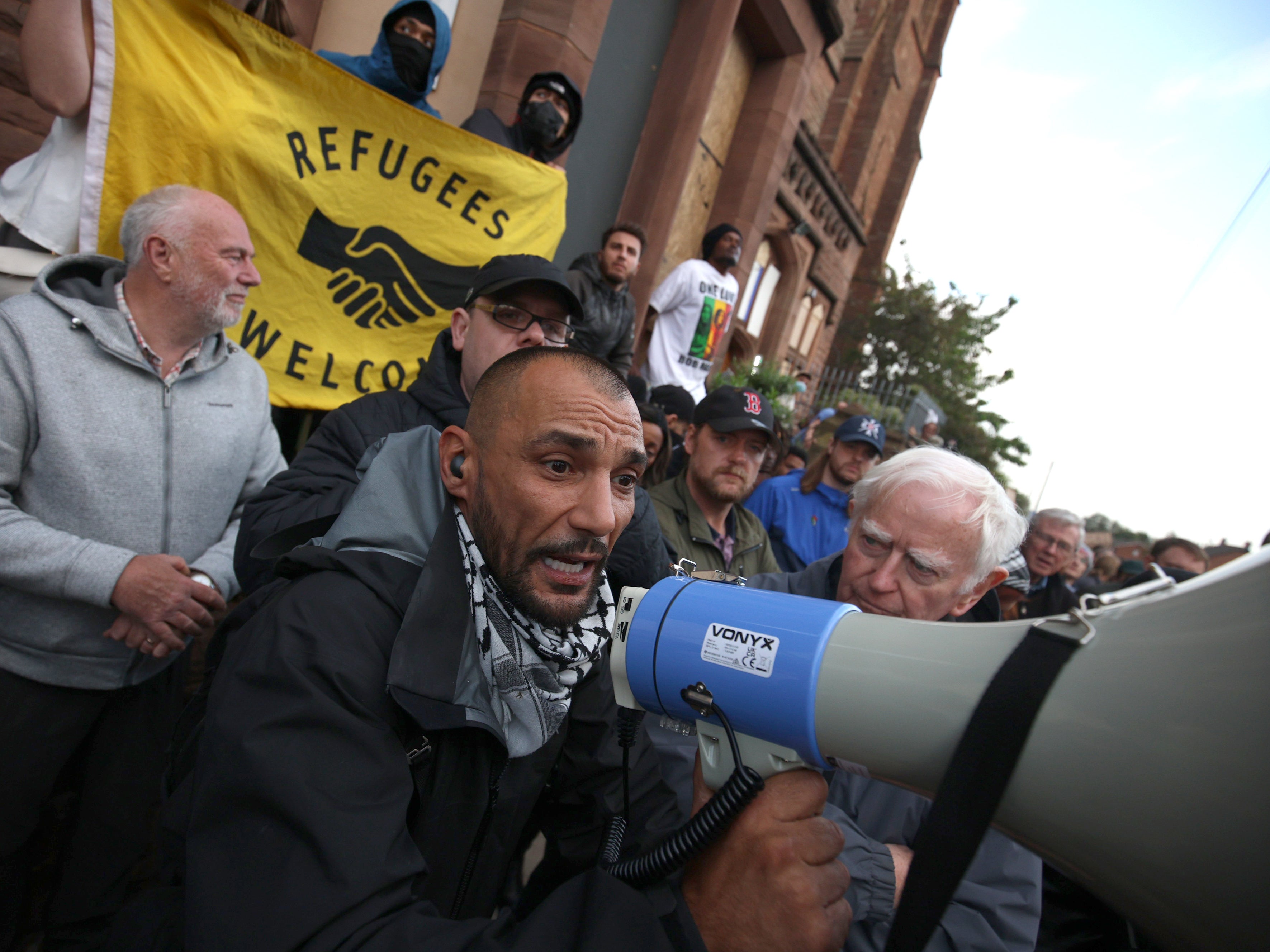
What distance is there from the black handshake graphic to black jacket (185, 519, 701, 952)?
102 inches

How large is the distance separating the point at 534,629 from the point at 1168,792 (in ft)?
3.17

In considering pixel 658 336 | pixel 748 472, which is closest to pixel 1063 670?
pixel 748 472

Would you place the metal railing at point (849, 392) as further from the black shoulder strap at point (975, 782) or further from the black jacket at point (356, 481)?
the black shoulder strap at point (975, 782)

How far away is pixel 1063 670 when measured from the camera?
2.70 feet

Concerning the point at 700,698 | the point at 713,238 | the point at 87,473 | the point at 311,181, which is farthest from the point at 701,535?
the point at 713,238

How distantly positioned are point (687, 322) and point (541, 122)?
2.35 metres

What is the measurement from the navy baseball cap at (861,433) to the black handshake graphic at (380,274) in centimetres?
233

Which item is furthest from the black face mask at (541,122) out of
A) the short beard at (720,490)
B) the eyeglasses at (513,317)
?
the short beard at (720,490)

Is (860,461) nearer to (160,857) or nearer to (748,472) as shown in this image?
(748,472)

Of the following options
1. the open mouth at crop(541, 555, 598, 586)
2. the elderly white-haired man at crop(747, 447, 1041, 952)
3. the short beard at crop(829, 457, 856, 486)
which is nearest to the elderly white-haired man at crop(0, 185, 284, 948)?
the open mouth at crop(541, 555, 598, 586)

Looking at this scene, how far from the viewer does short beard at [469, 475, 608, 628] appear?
1.31 meters

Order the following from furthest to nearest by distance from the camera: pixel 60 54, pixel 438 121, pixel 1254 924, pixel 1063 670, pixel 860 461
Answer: pixel 860 461 → pixel 438 121 → pixel 60 54 → pixel 1063 670 → pixel 1254 924

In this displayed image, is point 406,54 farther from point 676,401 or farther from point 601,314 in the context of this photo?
point 676,401

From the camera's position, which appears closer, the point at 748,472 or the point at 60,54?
the point at 60,54
